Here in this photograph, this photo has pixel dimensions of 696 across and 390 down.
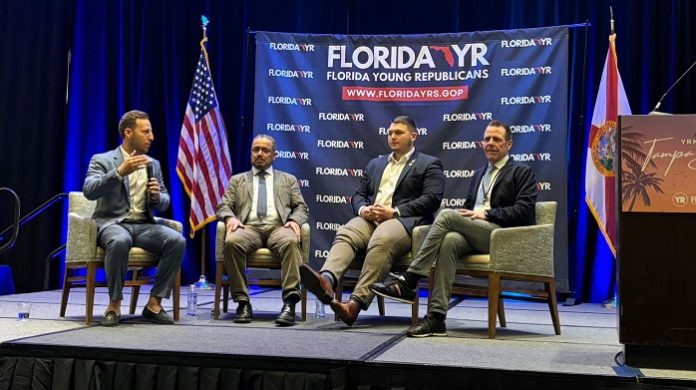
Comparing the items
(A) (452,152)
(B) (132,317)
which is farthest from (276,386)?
(A) (452,152)

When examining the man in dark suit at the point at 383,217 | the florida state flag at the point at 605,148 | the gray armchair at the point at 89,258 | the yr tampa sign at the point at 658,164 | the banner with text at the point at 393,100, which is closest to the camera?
the yr tampa sign at the point at 658,164

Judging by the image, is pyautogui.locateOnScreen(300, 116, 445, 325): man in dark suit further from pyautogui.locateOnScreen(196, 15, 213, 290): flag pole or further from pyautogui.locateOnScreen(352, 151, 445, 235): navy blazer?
pyautogui.locateOnScreen(196, 15, 213, 290): flag pole

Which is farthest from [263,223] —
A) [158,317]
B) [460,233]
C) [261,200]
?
[460,233]

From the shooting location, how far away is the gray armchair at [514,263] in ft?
12.3

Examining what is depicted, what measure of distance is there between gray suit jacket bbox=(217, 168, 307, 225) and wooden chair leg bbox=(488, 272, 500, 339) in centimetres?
125

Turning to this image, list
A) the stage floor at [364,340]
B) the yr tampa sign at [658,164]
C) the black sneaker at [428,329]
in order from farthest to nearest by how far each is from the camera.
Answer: the black sneaker at [428,329] < the stage floor at [364,340] < the yr tampa sign at [658,164]

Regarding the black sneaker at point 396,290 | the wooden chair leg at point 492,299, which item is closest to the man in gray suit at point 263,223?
the black sneaker at point 396,290

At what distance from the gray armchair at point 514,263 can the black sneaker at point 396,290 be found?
0.99 feet

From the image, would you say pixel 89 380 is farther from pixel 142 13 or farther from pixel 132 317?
pixel 142 13

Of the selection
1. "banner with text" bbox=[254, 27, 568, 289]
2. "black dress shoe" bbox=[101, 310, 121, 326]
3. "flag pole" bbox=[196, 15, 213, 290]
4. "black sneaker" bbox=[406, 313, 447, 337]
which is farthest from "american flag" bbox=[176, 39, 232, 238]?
"black sneaker" bbox=[406, 313, 447, 337]

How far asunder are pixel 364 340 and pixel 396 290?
A: 0.40m

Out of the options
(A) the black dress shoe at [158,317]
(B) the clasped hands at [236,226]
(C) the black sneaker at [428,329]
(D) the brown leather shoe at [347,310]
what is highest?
(B) the clasped hands at [236,226]

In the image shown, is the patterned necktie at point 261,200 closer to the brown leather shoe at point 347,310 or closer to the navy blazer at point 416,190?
the navy blazer at point 416,190

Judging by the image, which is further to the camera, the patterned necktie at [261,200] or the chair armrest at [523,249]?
the patterned necktie at [261,200]
